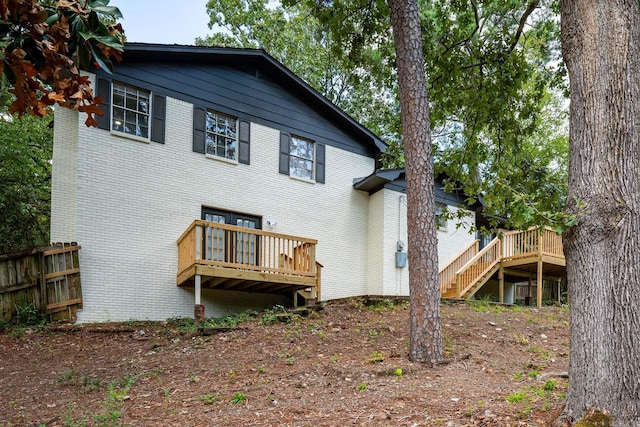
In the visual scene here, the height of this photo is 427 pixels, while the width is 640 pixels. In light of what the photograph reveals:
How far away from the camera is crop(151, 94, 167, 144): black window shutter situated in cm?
1132

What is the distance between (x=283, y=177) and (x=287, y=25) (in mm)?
13265

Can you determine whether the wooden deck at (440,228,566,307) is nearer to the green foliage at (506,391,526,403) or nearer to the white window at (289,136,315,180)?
the white window at (289,136,315,180)

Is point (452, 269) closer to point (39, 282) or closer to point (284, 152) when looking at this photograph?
point (284, 152)

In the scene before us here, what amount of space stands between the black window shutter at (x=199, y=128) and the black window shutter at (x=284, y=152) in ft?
7.07

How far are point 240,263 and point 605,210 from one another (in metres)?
8.17

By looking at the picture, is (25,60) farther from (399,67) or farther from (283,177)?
(283,177)

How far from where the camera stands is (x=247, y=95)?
13.0 meters

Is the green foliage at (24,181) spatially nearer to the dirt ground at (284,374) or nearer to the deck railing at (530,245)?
the dirt ground at (284,374)

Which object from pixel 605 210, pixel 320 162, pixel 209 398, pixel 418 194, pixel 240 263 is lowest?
pixel 209 398

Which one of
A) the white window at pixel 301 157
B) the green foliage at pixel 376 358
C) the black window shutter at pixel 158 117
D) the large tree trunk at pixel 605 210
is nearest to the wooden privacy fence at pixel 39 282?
the black window shutter at pixel 158 117

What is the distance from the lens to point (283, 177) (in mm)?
13203

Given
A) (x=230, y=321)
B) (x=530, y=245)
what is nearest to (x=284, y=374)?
(x=230, y=321)

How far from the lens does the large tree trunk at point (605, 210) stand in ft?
12.3

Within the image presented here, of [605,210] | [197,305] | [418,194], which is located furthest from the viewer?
[197,305]
